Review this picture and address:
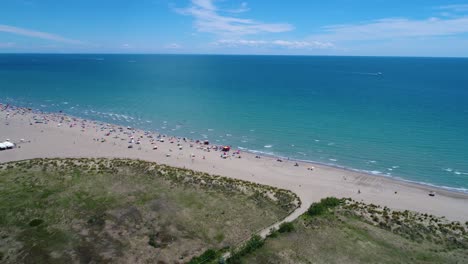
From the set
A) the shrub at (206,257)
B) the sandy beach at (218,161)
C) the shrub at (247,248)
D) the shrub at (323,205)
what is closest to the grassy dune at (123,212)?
the shrub at (206,257)

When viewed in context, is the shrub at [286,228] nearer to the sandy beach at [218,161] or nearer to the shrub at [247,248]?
the shrub at [247,248]

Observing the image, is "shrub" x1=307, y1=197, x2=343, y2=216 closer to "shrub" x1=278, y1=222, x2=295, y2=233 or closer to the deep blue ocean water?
"shrub" x1=278, y1=222, x2=295, y2=233

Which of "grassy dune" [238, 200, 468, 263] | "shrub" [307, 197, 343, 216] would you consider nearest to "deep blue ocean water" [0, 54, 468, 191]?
"shrub" [307, 197, 343, 216]

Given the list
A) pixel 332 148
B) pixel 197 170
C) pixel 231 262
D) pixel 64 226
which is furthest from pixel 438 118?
pixel 64 226

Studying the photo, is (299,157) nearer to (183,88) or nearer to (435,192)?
(435,192)

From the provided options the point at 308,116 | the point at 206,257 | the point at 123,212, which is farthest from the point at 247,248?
the point at 308,116

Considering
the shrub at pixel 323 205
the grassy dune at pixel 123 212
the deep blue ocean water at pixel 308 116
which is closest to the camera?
the grassy dune at pixel 123 212
